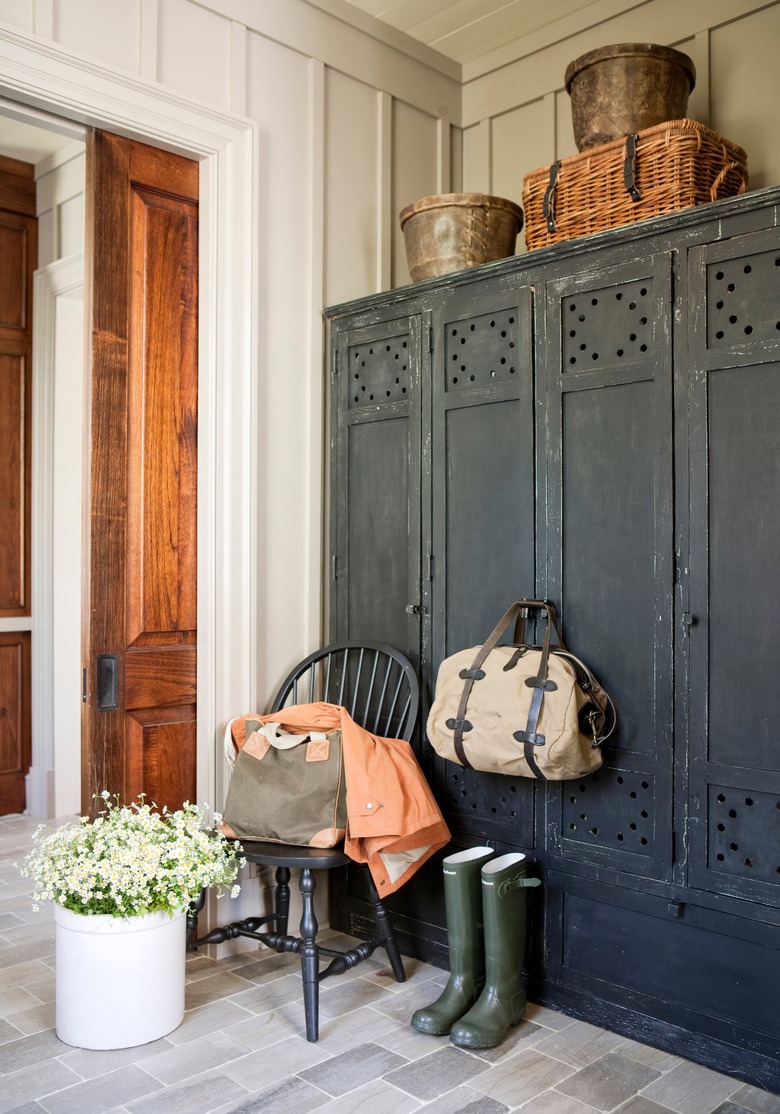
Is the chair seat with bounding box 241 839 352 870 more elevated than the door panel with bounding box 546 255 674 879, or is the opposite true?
the door panel with bounding box 546 255 674 879

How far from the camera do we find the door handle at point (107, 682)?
304cm

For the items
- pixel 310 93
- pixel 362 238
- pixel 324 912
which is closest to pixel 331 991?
pixel 324 912

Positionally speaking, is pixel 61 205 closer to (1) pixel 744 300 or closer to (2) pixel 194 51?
(2) pixel 194 51

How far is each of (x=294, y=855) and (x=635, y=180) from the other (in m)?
2.11

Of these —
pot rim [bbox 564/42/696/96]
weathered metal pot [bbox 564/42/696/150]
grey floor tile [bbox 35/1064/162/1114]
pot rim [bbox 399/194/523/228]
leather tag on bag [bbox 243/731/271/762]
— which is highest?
pot rim [bbox 564/42/696/96]

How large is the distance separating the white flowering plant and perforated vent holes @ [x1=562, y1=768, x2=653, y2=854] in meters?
0.96

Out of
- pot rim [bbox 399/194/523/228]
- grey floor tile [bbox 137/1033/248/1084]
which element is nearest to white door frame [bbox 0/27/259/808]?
pot rim [bbox 399/194/523/228]

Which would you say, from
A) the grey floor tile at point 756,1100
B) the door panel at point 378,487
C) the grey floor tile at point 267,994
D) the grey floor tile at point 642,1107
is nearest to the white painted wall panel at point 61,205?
the door panel at point 378,487

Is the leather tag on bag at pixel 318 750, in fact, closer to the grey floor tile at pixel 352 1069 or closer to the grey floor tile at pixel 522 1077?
the grey floor tile at pixel 352 1069

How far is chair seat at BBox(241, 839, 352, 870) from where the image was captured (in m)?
2.71

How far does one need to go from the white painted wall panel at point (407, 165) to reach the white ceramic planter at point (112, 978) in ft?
8.15

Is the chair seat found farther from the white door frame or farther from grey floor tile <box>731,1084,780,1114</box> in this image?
grey floor tile <box>731,1084,780,1114</box>

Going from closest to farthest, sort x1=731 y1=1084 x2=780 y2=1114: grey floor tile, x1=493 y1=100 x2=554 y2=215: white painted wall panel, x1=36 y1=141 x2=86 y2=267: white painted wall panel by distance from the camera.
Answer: x1=731 y1=1084 x2=780 y2=1114: grey floor tile → x1=493 y1=100 x2=554 y2=215: white painted wall panel → x1=36 y1=141 x2=86 y2=267: white painted wall panel

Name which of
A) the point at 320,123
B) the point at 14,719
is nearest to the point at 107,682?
the point at 320,123
